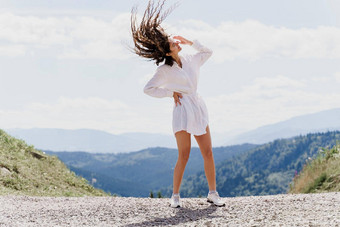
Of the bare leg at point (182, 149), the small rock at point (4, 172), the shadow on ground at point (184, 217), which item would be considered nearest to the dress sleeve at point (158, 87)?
the bare leg at point (182, 149)

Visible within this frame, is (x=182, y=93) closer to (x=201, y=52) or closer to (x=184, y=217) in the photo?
(x=201, y=52)

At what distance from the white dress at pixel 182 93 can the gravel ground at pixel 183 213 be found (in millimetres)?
1594

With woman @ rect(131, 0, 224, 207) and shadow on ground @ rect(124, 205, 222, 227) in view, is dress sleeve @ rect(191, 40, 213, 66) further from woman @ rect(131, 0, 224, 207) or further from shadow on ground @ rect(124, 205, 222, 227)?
shadow on ground @ rect(124, 205, 222, 227)

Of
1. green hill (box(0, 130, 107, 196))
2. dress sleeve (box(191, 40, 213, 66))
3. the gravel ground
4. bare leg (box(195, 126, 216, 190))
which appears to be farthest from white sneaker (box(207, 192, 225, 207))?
green hill (box(0, 130, 107, 196))

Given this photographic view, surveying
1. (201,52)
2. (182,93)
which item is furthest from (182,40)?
(182,93)

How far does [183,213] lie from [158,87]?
2407mm

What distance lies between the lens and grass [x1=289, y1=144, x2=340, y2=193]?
11680 mm

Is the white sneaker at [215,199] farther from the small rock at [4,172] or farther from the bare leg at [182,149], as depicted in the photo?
the small rock at [4,172]

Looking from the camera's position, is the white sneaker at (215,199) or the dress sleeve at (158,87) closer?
the dress sleeve at (158,87)

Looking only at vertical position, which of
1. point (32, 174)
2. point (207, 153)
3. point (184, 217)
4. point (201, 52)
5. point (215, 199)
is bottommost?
point (184, 217)

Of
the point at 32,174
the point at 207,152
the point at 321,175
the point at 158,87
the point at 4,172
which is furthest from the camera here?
the point at 32,174

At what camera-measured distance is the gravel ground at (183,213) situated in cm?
672

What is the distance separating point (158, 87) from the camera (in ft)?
25.7

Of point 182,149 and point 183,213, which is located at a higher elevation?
point 182,149
